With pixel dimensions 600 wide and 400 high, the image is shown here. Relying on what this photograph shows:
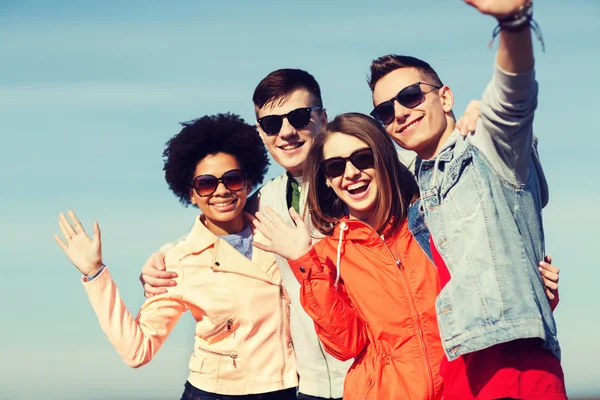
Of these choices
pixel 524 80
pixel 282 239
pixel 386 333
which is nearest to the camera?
pixel 524 80

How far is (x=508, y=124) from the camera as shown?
4625 mm

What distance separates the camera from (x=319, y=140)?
20.8 ft

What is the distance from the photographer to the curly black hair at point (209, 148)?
7.50 m

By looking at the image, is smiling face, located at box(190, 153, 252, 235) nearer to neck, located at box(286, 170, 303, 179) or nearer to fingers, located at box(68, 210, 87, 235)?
neck, located at box(286, 170, 303, 179)

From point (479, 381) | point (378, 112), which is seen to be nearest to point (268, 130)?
point (378, 112)

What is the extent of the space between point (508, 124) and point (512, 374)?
139cm

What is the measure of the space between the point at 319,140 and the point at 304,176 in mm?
339

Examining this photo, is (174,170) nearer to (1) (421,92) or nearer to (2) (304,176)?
(2) (304,176)

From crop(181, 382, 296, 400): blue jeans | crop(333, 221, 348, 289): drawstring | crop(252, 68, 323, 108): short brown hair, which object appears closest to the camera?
crop(333, 221, 348, 289): drawstring

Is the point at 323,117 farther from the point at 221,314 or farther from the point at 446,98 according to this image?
the point at 221,314

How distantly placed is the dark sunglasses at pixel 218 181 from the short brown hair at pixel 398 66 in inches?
57.7

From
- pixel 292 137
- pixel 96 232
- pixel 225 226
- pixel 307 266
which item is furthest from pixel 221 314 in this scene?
pixel 292 137

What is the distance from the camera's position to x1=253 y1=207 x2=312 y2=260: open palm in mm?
5914

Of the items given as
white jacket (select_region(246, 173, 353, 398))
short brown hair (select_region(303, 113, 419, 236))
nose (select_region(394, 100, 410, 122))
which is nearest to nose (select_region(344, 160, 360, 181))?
short brown hair (select_region(303, 113, 419, 236))
